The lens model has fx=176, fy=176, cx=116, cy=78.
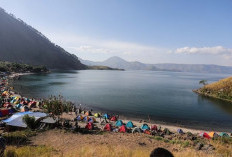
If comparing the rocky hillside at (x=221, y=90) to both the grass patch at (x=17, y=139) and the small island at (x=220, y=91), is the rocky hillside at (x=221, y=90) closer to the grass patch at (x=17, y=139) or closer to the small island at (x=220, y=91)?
the small island at (x=220, y=91)

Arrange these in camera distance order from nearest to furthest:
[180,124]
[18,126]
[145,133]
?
[18,126]
[145,133]
[180,124]

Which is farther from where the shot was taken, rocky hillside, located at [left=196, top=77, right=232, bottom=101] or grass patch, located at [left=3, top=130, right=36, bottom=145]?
rocky hillside, located at [left=196, top=77, right=232, bottom=101]

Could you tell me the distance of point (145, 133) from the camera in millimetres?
26969

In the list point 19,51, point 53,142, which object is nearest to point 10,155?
point 53,142

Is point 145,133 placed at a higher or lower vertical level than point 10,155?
lower

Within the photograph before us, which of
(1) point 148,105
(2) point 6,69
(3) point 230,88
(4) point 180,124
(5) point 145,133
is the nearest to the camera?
(5) point 145,133

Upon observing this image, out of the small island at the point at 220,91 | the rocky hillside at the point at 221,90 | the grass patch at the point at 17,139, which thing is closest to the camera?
the grass patch at the point at 17,139

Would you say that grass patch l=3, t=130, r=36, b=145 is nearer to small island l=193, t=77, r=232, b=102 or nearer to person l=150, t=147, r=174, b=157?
person l=150, t=147, r=174, b=157

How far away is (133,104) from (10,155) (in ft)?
139

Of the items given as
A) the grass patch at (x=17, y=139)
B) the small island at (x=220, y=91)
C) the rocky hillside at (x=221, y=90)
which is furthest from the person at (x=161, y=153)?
the rocky hillside at (x=221, y=90)

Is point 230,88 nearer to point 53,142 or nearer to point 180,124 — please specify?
point 180,124

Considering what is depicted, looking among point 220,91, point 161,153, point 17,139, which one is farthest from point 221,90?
point 161,153

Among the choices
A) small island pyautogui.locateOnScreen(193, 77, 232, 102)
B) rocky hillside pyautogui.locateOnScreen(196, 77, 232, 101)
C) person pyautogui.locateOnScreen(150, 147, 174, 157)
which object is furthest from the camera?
rocky hillside pyautogui.locateOnScreen(196, 77, 232, 101)

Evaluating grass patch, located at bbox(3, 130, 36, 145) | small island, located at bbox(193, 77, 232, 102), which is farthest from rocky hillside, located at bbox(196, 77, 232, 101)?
grass patch, located at bbox(3, 130, 36, 145)
